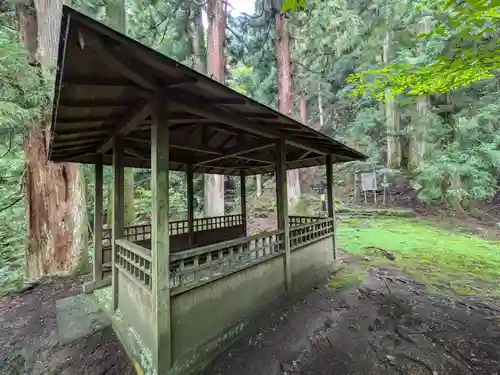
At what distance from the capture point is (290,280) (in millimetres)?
4203

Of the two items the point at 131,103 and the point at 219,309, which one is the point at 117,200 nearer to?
the point at 131,103

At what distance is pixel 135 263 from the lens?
2930mm

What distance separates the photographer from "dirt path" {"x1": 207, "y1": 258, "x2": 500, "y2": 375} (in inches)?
102

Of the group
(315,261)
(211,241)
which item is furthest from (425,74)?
(211,241)

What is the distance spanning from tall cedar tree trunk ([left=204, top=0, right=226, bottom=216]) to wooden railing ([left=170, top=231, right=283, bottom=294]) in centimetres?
531

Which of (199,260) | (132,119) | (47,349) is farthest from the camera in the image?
(199,260)

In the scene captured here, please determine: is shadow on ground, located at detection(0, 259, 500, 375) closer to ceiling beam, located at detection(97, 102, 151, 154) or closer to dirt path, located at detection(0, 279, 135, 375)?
dirt path, located at detection(0, 279, 135, 375)

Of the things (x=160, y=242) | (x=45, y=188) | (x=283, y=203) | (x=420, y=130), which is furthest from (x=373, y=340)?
(x=420, y=130)

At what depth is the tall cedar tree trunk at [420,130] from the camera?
Result: 11.9 metres

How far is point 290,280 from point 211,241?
10.5ft

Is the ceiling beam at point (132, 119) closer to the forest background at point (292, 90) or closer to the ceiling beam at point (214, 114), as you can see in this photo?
the ceiling beam at point (214, 114)

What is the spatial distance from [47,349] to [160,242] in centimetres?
247

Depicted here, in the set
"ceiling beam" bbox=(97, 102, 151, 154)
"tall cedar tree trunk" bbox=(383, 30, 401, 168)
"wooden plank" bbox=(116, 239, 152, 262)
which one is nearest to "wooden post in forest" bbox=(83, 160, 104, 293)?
"ceiling beam" bbox=(97, 102, 151, 154)

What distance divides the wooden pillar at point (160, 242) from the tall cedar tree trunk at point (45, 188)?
164 inches
